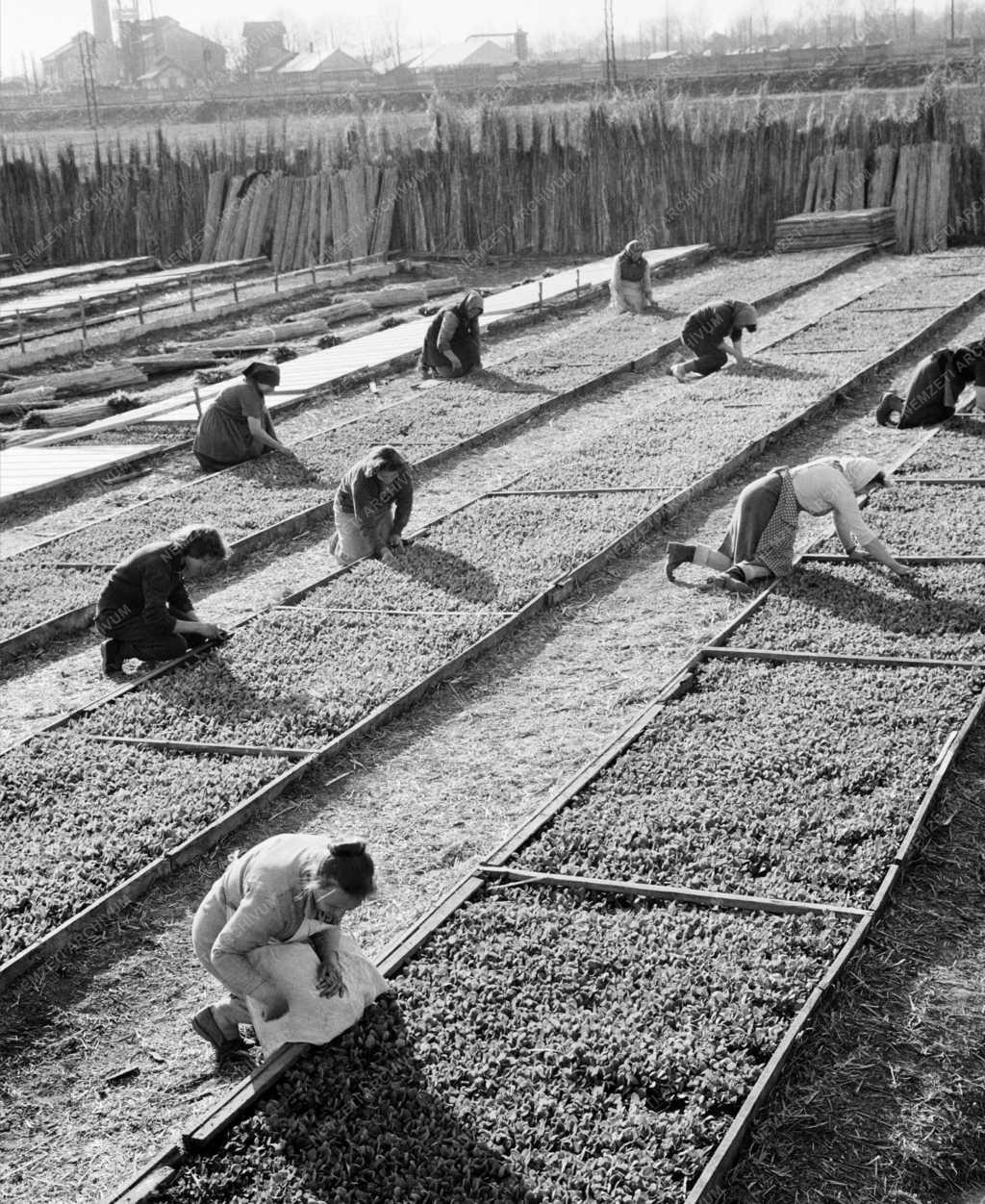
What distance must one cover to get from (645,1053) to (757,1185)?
569 millimetres

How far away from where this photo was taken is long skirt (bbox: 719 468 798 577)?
8.96m

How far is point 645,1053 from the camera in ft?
15.2

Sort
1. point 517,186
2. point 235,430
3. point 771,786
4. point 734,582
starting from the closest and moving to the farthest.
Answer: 1. point 771,786
2. point 734,582
3. point 235,430
4. point 517,186

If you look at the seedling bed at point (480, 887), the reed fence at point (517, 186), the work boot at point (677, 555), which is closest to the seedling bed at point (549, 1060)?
the seedling bed at point (480, 887)

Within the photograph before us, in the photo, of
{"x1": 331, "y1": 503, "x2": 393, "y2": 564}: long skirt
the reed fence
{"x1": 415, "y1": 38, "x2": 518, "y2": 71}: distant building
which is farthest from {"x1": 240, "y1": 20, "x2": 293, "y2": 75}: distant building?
{"x1": 331, "y1": 503, "x2": 393, "y2": 564}: long skirt

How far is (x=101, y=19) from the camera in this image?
135 m

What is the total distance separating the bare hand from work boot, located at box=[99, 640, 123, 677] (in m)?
4.15

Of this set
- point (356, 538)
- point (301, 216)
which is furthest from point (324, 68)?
point (356, 538)

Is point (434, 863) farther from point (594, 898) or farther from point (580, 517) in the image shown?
point (580, 517)

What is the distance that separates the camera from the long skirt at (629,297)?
20192 mm

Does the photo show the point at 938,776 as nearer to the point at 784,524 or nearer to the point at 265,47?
the point at 784,524

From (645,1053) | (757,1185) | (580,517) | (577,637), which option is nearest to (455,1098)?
(645,1053)

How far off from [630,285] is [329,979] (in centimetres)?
1659

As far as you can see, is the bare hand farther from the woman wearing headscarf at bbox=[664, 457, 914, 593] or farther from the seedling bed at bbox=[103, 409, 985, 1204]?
the woman wearing headscarf at bbox=[664, 457, 914, 593]
